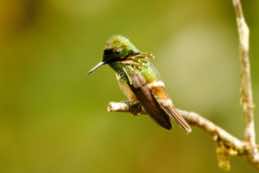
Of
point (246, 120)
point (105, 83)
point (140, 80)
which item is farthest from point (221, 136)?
point (105, 83)

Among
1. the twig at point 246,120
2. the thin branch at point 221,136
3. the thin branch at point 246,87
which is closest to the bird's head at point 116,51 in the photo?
the thin branch at point 221,136

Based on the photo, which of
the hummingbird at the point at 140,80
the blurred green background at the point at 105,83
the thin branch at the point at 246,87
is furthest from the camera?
the blurred green background at the point at 105,83

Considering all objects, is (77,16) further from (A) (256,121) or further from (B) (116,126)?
(A) (256,121)

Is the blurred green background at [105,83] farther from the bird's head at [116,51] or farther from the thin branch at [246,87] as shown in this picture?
the thin branch at [246,87]

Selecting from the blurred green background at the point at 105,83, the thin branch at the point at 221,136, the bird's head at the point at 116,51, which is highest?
the bird's head at the point at 116,51

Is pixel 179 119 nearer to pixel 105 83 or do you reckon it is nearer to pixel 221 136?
pixel 221 136

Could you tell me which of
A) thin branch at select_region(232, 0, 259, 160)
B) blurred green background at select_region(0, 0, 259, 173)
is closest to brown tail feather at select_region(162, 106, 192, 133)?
thin branch at select_region(232, 0, 259, 160)

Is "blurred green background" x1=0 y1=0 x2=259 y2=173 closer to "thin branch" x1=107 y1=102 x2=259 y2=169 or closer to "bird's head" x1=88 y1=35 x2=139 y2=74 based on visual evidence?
"bird's head" x1=88 y1=35 x2=139 y2=74
